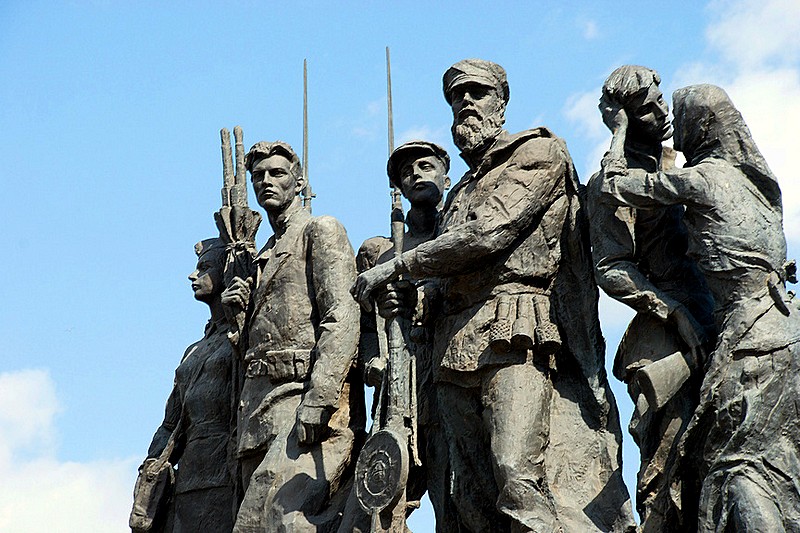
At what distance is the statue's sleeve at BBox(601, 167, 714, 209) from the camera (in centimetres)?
1112

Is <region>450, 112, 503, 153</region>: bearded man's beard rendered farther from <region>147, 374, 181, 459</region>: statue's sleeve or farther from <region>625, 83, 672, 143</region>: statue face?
<region>147, 374, 181, 459</region>: statue's sleeve

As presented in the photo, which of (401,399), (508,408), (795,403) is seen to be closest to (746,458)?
(795,403)

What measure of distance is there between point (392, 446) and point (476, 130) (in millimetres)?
2273

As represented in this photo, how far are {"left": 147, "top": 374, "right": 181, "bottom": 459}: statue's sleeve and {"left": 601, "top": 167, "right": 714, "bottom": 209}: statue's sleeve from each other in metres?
4.60

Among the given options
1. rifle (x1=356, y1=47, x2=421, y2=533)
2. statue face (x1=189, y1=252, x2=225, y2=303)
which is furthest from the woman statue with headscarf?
statue face (x1=189, y1=252, x2=225, y2=303)

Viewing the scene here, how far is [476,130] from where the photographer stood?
1222 centimetres

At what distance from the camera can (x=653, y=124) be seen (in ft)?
38.9

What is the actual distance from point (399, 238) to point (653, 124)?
6.24 feet

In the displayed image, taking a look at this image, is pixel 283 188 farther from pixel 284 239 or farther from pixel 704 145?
pixel 704 145

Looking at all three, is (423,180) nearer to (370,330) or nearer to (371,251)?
(371,251)

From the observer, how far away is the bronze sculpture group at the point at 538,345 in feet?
35.5

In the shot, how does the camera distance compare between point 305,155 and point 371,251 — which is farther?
point 305,155

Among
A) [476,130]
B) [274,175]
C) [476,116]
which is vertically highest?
[274,175]

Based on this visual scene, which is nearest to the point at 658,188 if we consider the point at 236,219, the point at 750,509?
the point at 750,509
